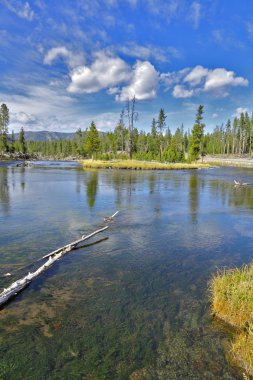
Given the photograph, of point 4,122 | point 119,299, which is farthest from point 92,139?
point 119,299

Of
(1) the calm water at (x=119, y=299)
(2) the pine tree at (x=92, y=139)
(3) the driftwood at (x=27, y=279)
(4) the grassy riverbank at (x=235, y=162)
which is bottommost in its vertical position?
(1) the calm water at (x=119, y=299)

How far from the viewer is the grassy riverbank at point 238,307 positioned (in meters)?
5.24

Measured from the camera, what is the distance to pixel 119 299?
7395mm

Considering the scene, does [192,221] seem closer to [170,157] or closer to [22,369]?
[22,369]

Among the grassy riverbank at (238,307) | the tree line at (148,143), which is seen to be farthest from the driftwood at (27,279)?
the tree line at (148,143)

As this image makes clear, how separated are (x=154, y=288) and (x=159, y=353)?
8.54 feet

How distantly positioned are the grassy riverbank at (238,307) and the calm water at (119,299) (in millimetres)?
291

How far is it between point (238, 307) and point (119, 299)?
2967 mm

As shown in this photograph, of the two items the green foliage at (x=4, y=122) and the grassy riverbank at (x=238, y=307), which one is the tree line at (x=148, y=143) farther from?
the grassy riverbank at (x=238, y=307)

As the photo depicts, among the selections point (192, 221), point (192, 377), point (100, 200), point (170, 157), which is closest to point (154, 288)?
point (192, 377)

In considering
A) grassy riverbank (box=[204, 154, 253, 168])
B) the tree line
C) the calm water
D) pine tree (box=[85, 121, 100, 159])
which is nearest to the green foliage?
the tree line

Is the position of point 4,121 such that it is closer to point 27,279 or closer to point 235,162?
point 235,162

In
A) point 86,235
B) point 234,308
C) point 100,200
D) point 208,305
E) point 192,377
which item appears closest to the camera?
point 192,377

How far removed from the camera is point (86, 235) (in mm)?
12695
